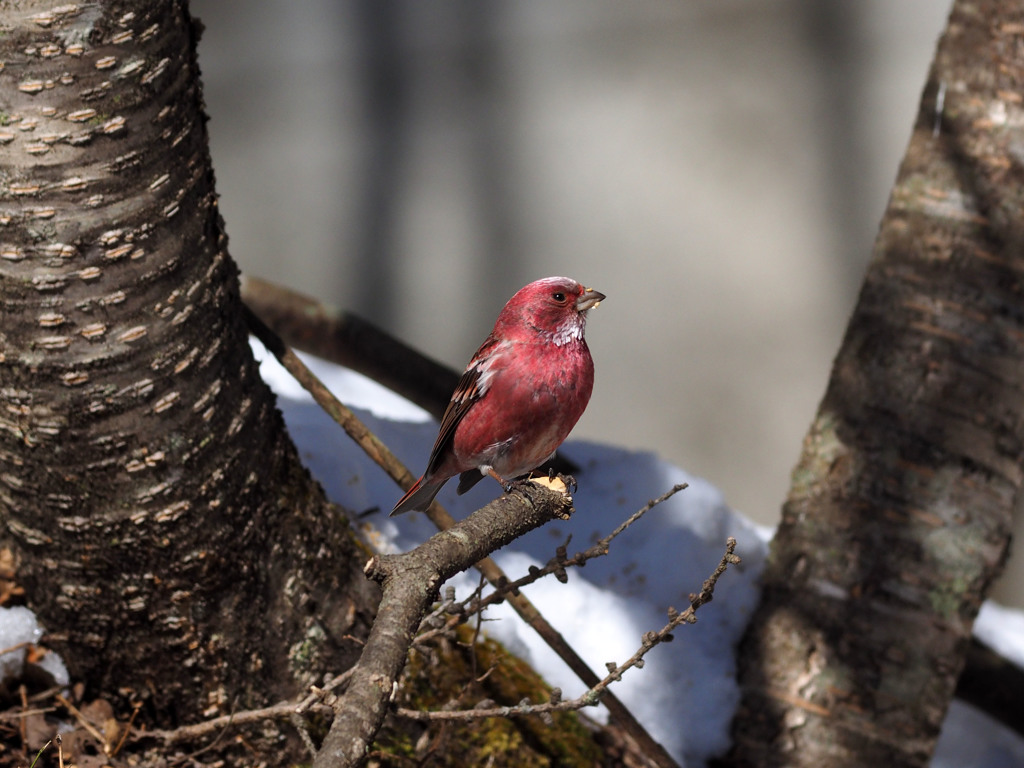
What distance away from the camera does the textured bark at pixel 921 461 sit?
7.45 feet

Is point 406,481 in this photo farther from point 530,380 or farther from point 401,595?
point 401,595

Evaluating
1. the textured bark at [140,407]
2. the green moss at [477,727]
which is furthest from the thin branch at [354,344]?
the textured bark at [140,407]

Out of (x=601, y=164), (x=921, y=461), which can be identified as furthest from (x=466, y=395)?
(x=601, y=164)

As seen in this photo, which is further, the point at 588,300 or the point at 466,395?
the point at 466,395

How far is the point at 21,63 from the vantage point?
1.36 metres

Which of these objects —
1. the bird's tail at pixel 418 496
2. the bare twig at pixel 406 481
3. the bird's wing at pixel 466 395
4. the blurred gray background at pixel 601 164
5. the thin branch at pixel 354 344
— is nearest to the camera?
the bird's wing at pixel 466 395

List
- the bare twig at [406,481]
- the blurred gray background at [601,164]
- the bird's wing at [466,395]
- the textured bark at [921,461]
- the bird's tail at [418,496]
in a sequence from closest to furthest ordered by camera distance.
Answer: the bird's wing at [466,395], the bird's tail at [418,496], the bare twig at [406,481], the textured bark at [921,461], the blurred gray background at [601,164]

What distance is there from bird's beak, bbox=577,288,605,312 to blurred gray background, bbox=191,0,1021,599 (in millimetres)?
3625

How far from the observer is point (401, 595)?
101 cm

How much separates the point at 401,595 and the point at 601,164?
4357 mm

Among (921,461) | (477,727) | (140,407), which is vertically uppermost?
(140,407)

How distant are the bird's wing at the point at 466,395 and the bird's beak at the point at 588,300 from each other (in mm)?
168

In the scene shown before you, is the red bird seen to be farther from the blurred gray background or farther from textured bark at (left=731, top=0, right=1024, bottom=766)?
the blurred gray background

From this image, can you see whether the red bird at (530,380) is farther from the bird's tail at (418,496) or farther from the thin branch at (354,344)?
the thin branch at (354,344)
